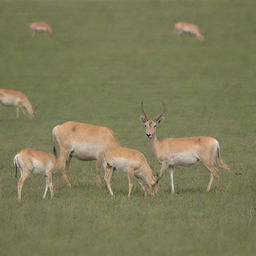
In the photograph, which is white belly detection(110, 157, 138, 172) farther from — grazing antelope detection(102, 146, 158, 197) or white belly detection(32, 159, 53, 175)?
white belly detection(32, 159, 53, 175)

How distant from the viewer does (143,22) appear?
40.3 meters

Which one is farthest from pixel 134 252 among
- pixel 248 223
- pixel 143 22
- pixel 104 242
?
pixel 143 22

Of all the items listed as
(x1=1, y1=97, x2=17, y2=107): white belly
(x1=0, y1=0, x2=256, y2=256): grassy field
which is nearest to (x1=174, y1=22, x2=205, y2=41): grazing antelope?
(x1=0, y1=0, x2=256, y2=256): grassy field

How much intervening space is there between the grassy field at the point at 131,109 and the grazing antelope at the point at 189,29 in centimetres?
36

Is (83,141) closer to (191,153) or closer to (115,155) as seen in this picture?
(115,155)

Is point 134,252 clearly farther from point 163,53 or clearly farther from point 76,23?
point 76,23

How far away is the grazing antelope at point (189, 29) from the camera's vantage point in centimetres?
3684

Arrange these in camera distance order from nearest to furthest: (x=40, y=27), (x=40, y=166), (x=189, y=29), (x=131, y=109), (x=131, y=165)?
(x=40, y=166) → (x=131, y=165) → (x=131, y=109) → (x=189, y=29) → (x=40, y=27)

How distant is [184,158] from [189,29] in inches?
915

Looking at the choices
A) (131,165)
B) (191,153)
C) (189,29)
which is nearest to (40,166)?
(131,165)

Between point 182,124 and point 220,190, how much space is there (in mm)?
9114

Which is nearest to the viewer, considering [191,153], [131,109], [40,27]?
[191,153]

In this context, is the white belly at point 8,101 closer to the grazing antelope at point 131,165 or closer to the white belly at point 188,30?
the grazing antelope at point 131,165

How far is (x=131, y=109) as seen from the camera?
26.2 m
